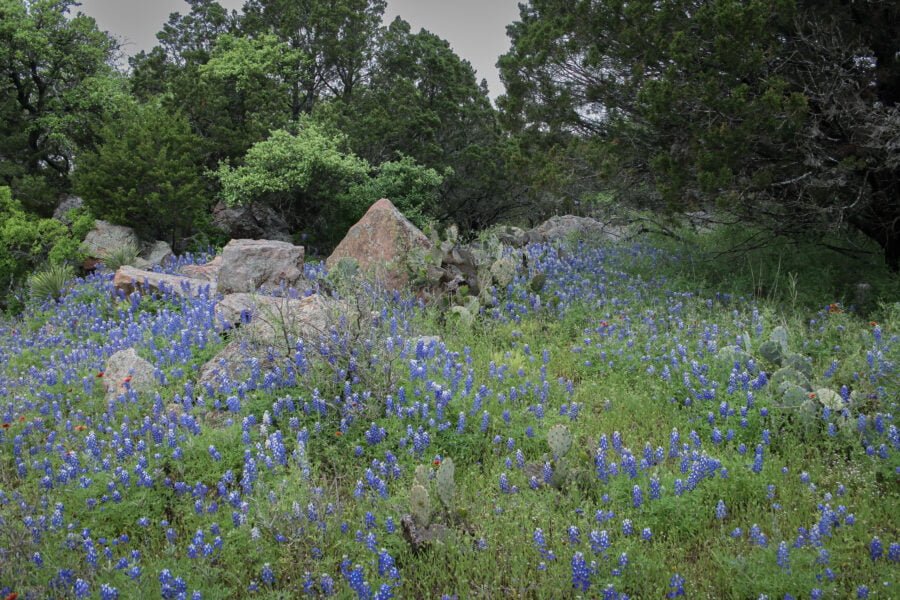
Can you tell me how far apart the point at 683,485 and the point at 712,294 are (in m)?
5.02

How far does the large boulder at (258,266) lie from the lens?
9.76 meters

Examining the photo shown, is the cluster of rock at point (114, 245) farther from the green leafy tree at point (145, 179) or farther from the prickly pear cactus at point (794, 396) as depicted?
the prickly pear cactus at point (794, 396)

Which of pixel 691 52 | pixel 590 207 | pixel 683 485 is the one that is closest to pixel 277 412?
pixel 683 485

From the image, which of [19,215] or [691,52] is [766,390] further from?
[19,215]

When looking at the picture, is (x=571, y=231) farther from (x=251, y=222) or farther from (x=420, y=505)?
(x=420, y=505)

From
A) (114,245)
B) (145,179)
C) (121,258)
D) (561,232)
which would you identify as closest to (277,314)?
(121,258)

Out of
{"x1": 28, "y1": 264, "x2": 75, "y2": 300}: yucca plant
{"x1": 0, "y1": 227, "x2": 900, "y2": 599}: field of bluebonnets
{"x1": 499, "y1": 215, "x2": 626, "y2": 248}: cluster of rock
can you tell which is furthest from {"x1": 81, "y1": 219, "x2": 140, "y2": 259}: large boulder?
{"x1": 499, "y1": 215, "x2": 626, "y2": 248}: cluster of rock

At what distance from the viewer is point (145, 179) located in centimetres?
1392

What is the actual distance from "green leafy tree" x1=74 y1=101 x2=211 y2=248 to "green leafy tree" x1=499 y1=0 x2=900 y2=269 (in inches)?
327

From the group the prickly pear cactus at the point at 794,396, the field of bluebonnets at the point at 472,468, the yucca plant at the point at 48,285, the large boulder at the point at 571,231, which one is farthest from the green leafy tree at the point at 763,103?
the yucca plant at the point at 48,285

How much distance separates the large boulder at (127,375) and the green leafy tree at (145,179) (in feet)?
27.1

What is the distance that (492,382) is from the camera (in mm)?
5805

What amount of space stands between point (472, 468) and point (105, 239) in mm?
11674

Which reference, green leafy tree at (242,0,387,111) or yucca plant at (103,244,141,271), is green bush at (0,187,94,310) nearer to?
yucca plant at (103,244,141,271)
